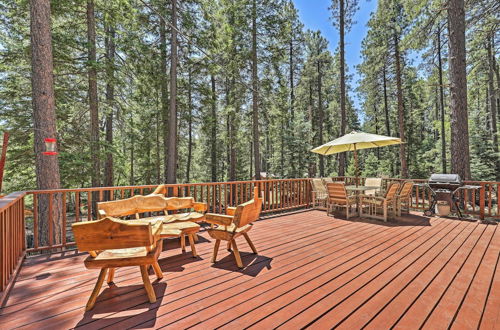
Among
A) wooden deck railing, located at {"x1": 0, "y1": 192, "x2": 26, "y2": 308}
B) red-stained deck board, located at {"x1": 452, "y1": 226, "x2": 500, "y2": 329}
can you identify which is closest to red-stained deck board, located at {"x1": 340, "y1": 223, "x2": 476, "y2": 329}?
red-stained deck board, located at {"x1": 452, "y1": 226, "x2": 500, "y2": 329}

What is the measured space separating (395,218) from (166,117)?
32.8 feet

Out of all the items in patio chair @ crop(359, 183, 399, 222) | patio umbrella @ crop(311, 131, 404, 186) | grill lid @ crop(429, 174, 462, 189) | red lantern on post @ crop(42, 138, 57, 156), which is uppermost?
→ patio umbrella @ crop(311, 131, 404, 186)

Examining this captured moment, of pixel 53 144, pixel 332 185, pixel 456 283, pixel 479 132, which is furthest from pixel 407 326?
pixel 479 132

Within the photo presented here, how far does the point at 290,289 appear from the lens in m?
2.26

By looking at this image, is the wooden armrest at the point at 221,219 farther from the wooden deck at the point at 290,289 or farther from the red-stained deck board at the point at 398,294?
the red-stained deck board at the point at 398,294

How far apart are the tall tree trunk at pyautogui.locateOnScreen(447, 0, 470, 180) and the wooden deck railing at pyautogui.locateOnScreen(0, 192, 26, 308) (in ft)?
29.6

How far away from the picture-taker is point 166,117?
10.8 meters

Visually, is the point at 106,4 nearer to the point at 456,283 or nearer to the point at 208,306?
Result: the point at 208,306

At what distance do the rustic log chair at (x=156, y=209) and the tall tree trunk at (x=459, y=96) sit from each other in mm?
7233

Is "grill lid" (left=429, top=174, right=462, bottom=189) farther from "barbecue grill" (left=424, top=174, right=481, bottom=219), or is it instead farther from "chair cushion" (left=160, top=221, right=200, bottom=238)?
"chair cushion" (left=160, top=221, right=200, bottom=238)

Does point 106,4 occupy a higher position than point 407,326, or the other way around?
point 106,4

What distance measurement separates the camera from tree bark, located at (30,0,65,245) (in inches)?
153

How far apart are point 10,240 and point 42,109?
254 centimetres

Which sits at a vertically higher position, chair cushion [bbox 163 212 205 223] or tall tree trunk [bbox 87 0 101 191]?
tall tree trunk [bbox 87 0 101 191]
